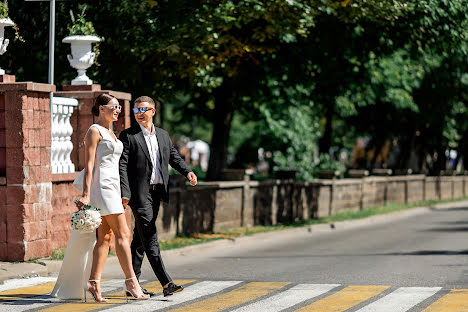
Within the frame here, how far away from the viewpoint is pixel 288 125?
30766 mm

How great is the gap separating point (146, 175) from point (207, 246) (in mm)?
7535

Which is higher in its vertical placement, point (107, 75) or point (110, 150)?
point (107, 75)

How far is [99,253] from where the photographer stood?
30.3 ft

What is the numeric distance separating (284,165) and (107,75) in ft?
43.2

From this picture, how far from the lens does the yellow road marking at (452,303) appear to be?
8.45 meters

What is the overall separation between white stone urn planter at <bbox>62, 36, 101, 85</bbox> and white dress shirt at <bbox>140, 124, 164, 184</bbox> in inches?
203

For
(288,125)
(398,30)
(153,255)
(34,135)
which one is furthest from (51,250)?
(288,125)

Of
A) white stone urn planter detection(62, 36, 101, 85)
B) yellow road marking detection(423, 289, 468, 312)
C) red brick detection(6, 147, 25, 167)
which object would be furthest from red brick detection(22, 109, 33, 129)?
yellow road marking detection(423, 289, 468, 312)

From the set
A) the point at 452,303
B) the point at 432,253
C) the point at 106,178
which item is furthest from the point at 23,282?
the point at 432,253

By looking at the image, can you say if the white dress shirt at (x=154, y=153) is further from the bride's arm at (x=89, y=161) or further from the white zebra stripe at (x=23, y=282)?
the white zebra stripe at (x=23, y=282)

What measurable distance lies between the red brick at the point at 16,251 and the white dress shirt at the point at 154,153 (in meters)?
3.54

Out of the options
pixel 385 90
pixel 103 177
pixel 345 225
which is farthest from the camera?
pixel 385 90

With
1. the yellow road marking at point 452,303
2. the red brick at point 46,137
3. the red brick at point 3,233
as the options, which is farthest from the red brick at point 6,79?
the yellow road marking at point 452,303

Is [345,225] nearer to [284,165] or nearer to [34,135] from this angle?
[284,165]
